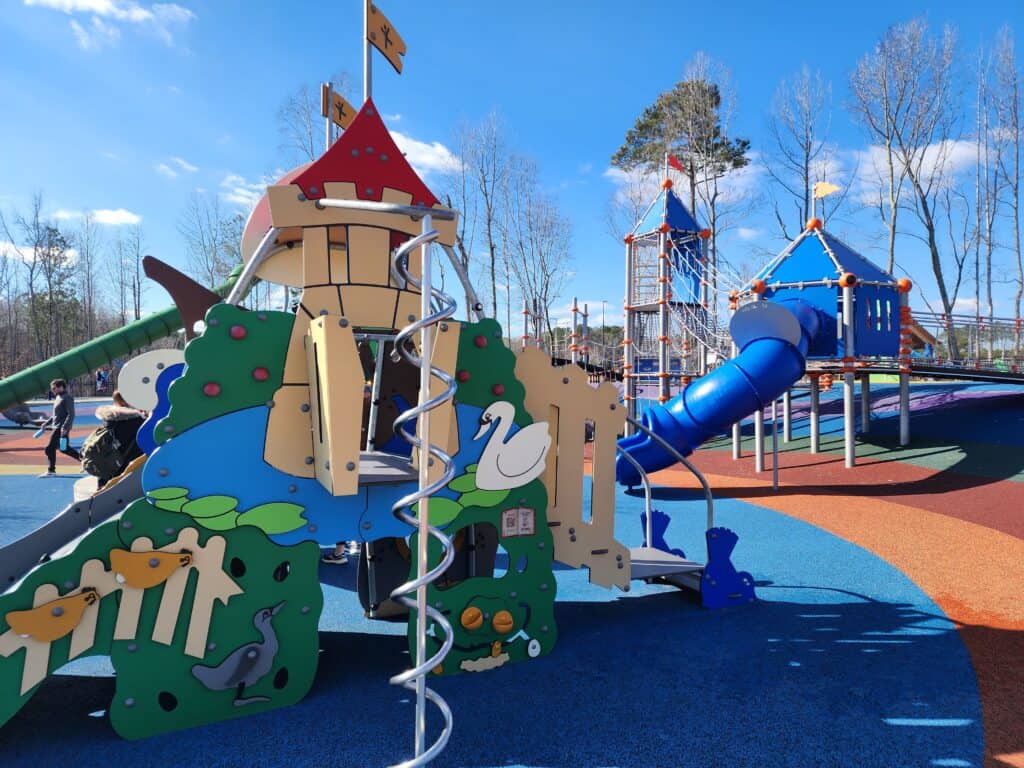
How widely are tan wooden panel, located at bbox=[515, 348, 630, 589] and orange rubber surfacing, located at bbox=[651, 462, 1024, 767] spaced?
203 centimetres

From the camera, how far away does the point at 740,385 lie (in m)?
8.01

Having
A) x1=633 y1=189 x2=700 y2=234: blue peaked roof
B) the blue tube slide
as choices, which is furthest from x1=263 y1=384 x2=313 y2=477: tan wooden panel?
x1=633 y1=189 x2=700 y2=234: blue peaked roof

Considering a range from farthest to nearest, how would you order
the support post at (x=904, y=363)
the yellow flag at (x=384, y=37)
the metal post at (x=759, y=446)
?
the support post at (x=904, y=363), the metal post at (x=759, y=446), the yellow flag at (x=384, y=37)

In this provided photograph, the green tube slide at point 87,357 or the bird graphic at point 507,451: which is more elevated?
the green tube slide at point 87,357

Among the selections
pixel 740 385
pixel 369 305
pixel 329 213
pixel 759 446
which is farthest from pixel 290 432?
pixel 759 446

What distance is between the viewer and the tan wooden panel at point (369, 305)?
10.8ft

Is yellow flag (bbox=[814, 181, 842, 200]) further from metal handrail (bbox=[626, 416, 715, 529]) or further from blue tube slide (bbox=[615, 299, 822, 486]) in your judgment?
metal handrail (bbox=[626, 416, 715, 529])

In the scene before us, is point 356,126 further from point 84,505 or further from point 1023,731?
point 1023,731

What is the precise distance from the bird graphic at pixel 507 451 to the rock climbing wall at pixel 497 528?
0.04 ft

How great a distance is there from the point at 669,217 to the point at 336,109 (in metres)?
10.3

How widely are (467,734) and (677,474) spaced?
884 centimetres

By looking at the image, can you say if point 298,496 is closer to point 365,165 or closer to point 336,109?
point 365,165

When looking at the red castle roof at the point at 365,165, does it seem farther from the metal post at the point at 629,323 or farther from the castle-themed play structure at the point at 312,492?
the metal post at the point at 629,323

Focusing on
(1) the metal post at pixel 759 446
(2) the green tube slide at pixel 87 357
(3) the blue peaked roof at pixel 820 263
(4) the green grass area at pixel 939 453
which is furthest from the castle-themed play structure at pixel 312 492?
(2) the green tube slide at pixel 87 357
